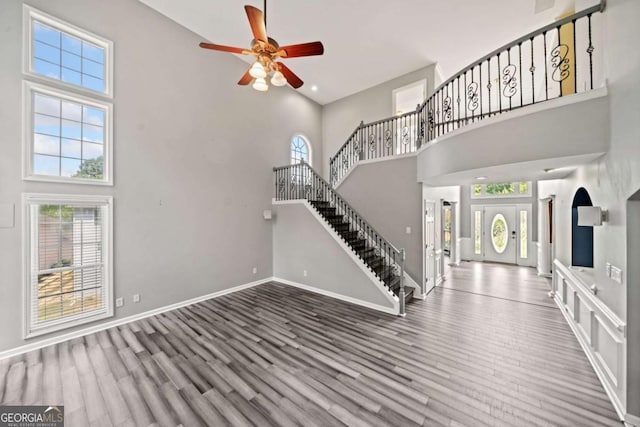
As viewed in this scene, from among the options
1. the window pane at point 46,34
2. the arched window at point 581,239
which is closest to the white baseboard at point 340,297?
the arched window at point 581,239

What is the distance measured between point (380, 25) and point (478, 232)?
8055 millimetres

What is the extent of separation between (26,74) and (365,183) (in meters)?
6.12

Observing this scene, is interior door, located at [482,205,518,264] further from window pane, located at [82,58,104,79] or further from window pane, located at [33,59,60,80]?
window pane, located at [33,59,60,80]

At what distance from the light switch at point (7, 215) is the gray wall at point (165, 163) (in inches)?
3.0

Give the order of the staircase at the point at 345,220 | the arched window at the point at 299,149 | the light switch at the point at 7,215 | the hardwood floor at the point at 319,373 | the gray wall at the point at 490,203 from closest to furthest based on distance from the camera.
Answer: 1. the hardwood floor at the point at 319,373
2. the light switch at the point at 7,215
3. the staircase at the point at 345,220
4. the arched window at the point at 299,149
5. the gray wall at the point at 490,203

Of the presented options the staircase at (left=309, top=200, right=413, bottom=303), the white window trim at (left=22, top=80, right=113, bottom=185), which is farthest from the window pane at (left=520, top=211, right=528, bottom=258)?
the white window trim at (left=22, top=80, right=113, bottom=185)

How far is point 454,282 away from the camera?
6449mm

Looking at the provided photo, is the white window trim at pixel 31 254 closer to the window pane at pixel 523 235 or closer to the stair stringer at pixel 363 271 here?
the stair stringer at pixel 363 271

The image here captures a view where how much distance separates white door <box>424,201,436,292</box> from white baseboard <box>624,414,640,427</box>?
3.20 m

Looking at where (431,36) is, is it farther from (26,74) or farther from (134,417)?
(134,417)

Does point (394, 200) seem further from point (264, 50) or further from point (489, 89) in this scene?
point (264, 50)

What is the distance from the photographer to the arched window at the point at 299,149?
25.2 feet

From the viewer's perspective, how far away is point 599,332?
109 inches

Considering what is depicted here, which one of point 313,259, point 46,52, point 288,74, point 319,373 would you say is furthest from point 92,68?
point 319,373
